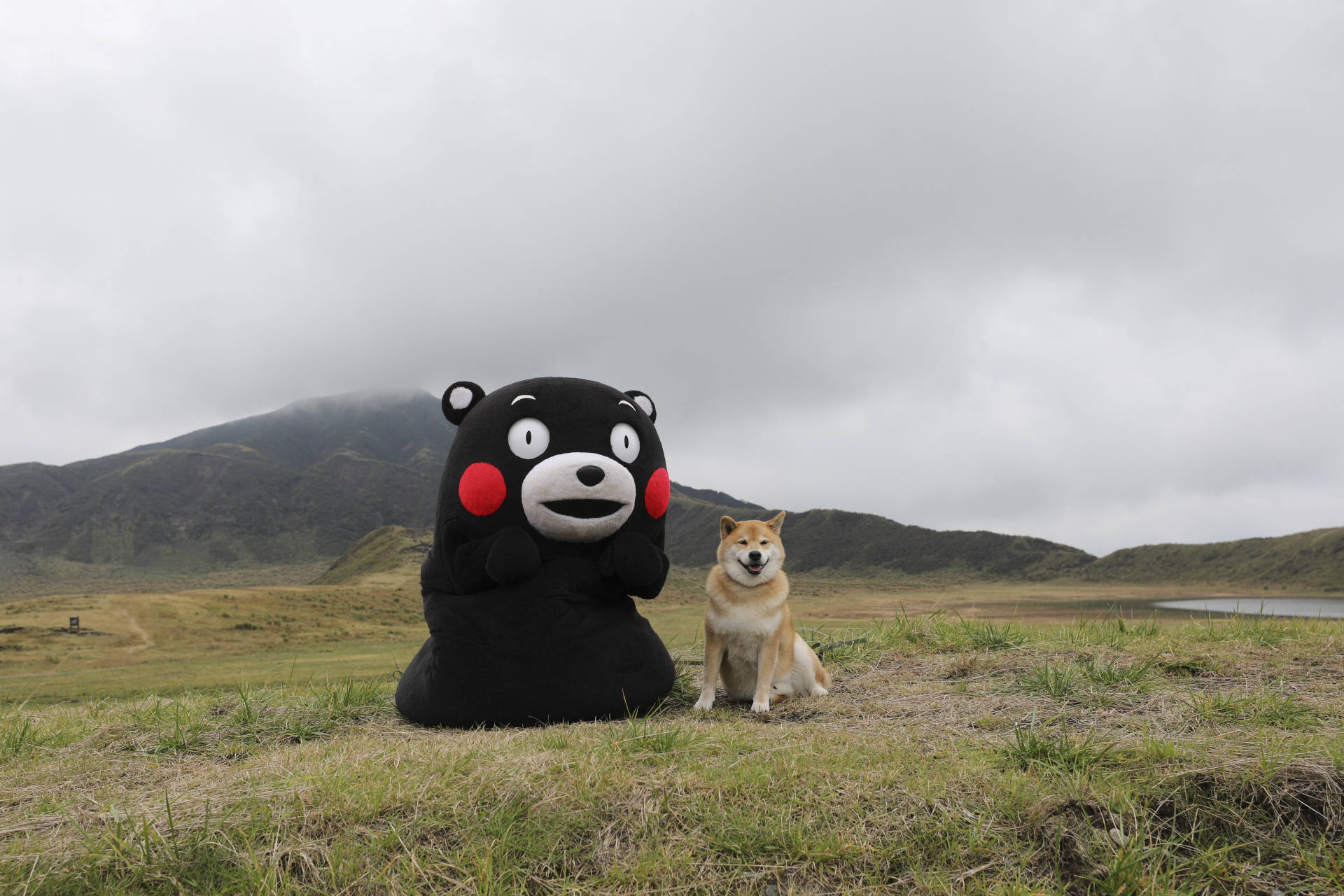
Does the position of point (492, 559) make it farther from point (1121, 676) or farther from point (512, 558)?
point (1121, 676)

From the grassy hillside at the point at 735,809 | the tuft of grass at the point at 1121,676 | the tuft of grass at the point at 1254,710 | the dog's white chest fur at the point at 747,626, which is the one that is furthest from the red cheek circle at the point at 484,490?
the tuft of grass at the point at 1254,710

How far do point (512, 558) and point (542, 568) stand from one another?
350mm

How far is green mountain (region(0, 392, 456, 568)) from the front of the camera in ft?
462

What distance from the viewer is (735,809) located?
292cm

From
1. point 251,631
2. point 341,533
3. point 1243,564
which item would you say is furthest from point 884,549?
point 341,533

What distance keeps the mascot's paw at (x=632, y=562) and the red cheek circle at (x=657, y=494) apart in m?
0.32

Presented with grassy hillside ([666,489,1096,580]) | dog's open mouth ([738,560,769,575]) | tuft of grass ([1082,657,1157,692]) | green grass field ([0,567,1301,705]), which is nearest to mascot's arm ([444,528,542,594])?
dog's open mouth ([738,560,769,575])

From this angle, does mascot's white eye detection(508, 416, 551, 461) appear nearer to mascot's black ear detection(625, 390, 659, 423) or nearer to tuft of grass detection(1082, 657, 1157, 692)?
mascot's black ear detection(625, 390, 659, 423)

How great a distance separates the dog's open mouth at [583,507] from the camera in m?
5.32

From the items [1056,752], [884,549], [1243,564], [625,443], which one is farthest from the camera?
[884,549]

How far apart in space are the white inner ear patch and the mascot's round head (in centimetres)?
17

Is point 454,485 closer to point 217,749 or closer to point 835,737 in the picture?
point 217,749

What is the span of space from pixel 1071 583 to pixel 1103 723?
63.2 metres

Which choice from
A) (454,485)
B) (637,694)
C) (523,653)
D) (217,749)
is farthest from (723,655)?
(217,749)
